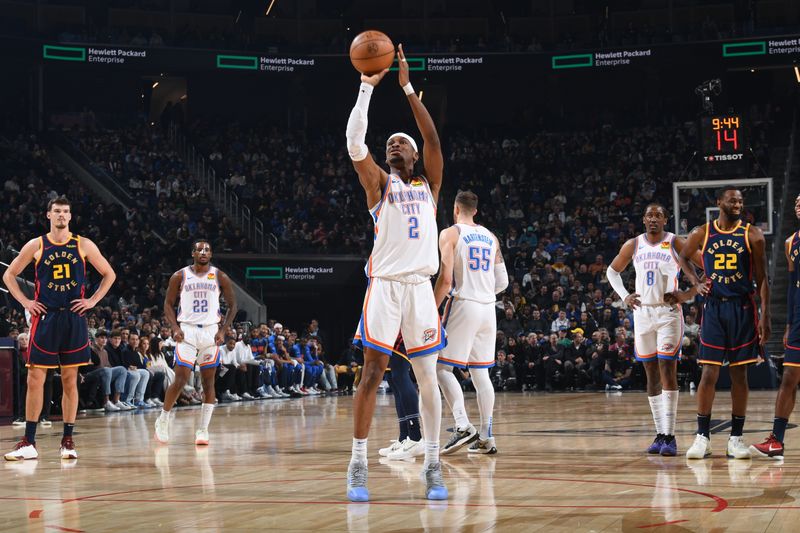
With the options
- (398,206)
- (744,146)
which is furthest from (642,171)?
(398,206)

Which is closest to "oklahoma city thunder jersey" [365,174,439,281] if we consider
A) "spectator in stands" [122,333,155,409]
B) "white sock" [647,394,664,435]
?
"white sock" [647,394,664,435]

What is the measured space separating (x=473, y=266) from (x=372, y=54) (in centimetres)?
301

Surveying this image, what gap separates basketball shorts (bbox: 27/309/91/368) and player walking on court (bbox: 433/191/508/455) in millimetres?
3320

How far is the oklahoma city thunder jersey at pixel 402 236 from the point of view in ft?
20.4

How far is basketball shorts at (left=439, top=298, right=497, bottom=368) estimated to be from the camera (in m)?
8.69

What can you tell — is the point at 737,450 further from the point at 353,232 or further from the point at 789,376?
the point at 353,232

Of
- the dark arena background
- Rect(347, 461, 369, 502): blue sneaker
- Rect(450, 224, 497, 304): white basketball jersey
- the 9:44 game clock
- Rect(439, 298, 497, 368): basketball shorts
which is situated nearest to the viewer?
Rect(347, 461, 369, 502): blue sneaker

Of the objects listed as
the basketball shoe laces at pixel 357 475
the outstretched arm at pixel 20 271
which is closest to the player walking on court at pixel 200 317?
the outstretched arm at pixel 20 271

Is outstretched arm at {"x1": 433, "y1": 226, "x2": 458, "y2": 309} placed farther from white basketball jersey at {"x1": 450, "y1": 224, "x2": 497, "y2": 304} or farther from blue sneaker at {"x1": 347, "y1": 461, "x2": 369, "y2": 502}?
blue sneaker at {"x1": 347, "y1": 461, "x2": 369, "y2": 502}

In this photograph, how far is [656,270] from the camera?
28.8 ft

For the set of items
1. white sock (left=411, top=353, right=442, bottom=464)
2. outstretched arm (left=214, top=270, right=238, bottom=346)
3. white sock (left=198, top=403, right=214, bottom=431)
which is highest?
outstretched arm (left=214, top=270, right=238, bottom=346)

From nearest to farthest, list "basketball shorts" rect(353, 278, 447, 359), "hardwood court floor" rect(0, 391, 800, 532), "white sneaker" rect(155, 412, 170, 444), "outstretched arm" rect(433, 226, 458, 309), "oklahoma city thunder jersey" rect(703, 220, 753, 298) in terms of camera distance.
→ "hardwood court floor" rect(0, 391, 800, 532)
"basketball shorts" rect(353, 278, 447, 359)
"oklahoma city thunder jersey" rect(703, 220, 753, 298)
"outstretched arm" rect(433, 226, 458, 309)
"white sneaker" rect(155, 412, 170, 444)

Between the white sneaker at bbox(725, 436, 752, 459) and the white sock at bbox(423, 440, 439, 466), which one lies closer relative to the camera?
the white sock at bbox(423, 440, 439, 466)

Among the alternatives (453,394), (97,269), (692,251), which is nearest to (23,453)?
(97,269)
